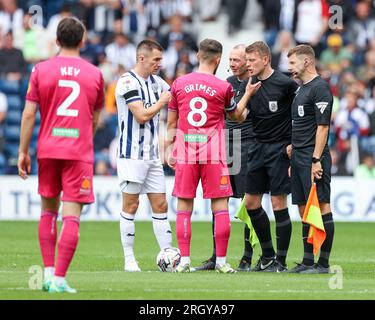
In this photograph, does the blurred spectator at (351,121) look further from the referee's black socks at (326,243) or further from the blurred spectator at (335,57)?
the referee's black socks at (326,243)

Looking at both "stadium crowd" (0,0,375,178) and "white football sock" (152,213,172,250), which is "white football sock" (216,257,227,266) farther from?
"stadium crowd" (0,0,375,178)

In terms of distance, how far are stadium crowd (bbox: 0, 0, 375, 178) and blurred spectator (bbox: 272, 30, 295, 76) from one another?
2 centimetres

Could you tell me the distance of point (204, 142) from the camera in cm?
1162

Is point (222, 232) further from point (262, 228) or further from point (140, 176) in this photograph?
point (140, 176)

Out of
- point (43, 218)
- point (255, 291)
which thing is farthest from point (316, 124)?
point (43, 218)

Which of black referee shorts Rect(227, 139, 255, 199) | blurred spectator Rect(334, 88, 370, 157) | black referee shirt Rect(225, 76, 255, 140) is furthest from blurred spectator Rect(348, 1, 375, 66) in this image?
black referee shorts Rect(227, 139, 255, 199)

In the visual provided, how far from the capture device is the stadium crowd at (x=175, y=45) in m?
23.8

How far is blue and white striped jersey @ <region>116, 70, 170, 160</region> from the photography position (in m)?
11.9

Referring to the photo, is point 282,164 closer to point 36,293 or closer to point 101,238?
point 36,293

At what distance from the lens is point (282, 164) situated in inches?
488

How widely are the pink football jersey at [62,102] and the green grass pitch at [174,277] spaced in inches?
49.2

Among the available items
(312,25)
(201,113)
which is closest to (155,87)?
(201,113)

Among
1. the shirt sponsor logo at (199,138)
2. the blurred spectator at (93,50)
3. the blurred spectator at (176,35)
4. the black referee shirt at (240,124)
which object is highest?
the blurred spectator at (176,35)

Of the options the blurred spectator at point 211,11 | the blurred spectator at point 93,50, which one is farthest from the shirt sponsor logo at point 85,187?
the blurred spectator at point 211,11
